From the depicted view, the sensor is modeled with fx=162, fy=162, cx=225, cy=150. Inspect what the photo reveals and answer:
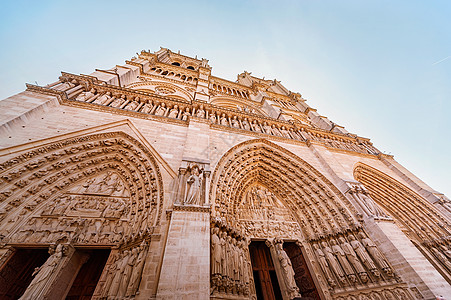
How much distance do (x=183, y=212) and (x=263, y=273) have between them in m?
3.40

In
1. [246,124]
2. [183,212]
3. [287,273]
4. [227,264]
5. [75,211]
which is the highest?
[246,124]

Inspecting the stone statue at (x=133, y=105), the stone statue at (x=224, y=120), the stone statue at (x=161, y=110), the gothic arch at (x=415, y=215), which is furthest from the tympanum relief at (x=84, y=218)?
the gothic arch at (x=415, y=215)

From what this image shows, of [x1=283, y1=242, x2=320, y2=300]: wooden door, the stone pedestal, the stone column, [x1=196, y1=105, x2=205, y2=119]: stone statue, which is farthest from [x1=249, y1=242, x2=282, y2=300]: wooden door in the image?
[x1=196, y1=105, x2=205, y2=119]: stone statue

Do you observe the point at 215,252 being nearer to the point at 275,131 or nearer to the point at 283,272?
the point at 283,272

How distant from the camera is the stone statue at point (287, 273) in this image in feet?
13.0

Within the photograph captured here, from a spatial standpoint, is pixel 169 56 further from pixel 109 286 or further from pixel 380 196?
pixel 380 196

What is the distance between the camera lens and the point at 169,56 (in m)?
16.4

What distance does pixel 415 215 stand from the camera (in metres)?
6.45

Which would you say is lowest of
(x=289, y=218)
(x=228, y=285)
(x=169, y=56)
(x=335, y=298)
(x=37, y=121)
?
(x=335, y=298)

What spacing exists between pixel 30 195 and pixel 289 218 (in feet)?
22.8

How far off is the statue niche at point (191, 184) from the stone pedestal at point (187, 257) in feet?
0.60

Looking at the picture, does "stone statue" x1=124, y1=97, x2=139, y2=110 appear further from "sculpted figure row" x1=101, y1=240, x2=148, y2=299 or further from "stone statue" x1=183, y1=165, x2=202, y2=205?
"sculpted figure row" x1=101, y1=240, x2=148, y2=299

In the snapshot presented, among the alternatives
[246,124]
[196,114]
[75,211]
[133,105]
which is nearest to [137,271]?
[75,211]

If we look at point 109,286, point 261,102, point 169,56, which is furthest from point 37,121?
point 169,56
